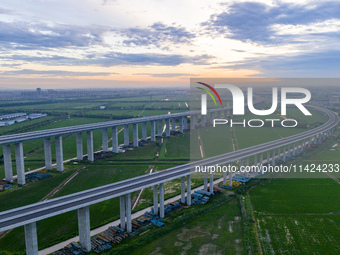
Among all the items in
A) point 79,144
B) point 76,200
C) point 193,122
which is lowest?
point 76,200

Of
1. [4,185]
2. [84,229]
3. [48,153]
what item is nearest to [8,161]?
[4,185]

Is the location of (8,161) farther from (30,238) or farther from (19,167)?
(30,238)

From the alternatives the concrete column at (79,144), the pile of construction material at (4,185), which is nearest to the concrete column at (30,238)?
the pile of construction material at (4,185)

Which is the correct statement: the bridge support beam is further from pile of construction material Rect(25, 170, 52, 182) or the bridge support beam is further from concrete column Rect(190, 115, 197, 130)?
concrete column Rect(190, 115, 197, 130)

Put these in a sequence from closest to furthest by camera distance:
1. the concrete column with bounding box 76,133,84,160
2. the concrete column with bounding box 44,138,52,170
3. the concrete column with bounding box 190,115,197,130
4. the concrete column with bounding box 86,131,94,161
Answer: the concrete column with bounding box 44,138,52,170 → the concrete column with bounding box 76,133,84,160 → the concrete column with bounding box 86,131,94,161 → the concrete column with bounding box 190,115,197,130

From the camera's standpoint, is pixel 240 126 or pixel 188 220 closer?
pixel 188 220

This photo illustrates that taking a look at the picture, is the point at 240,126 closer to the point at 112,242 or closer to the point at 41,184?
the point at 41,184

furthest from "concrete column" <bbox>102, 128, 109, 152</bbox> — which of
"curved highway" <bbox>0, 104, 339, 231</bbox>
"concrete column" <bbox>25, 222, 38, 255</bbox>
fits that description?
"concrete column" <bbox>25, 222, 38, 255</bbox>

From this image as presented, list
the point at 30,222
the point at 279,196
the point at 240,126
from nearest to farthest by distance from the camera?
1. the point at 30,222
2. the point at 279,196
3. the point at 240,126

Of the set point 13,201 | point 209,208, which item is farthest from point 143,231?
point 13,201

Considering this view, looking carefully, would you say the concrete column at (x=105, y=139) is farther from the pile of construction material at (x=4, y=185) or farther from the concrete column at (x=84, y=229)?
the concrete column at (x=84, y=229)

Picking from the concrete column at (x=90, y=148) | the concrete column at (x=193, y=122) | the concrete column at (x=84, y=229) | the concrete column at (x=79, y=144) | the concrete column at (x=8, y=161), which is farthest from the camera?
the concrete column at (x=193, y=122)
